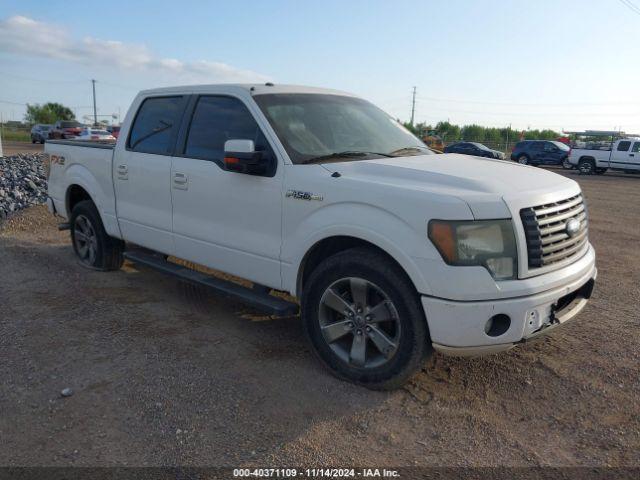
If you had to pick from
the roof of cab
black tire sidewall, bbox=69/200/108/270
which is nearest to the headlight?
the roof of cab

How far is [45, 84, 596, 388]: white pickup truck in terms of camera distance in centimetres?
307

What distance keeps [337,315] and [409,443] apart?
40.6 inches

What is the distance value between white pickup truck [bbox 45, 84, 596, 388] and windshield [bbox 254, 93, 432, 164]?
0.05 ft

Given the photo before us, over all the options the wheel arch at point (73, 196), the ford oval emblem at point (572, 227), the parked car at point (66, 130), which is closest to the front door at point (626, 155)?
the ford oval emblem at point (572, 227)

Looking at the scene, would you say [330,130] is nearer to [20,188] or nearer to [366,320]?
[366,320]

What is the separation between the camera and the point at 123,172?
531cm

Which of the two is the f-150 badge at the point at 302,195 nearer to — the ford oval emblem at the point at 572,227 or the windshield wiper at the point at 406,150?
the windshield wiper at the point at 406,150

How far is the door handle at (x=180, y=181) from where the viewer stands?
455cm

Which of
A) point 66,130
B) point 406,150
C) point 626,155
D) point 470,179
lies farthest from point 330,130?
point 66,130

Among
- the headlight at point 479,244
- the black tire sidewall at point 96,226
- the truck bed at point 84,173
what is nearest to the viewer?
the headlight at point 479,244

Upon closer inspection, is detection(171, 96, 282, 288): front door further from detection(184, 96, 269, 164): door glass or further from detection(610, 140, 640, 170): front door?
detection(610, 140, 640, 170): front door

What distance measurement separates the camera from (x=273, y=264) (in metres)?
3.97

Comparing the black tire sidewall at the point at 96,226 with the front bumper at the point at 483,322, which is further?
the black tire sidewall at the point at 96,226

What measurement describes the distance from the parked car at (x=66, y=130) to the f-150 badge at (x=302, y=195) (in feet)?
108
